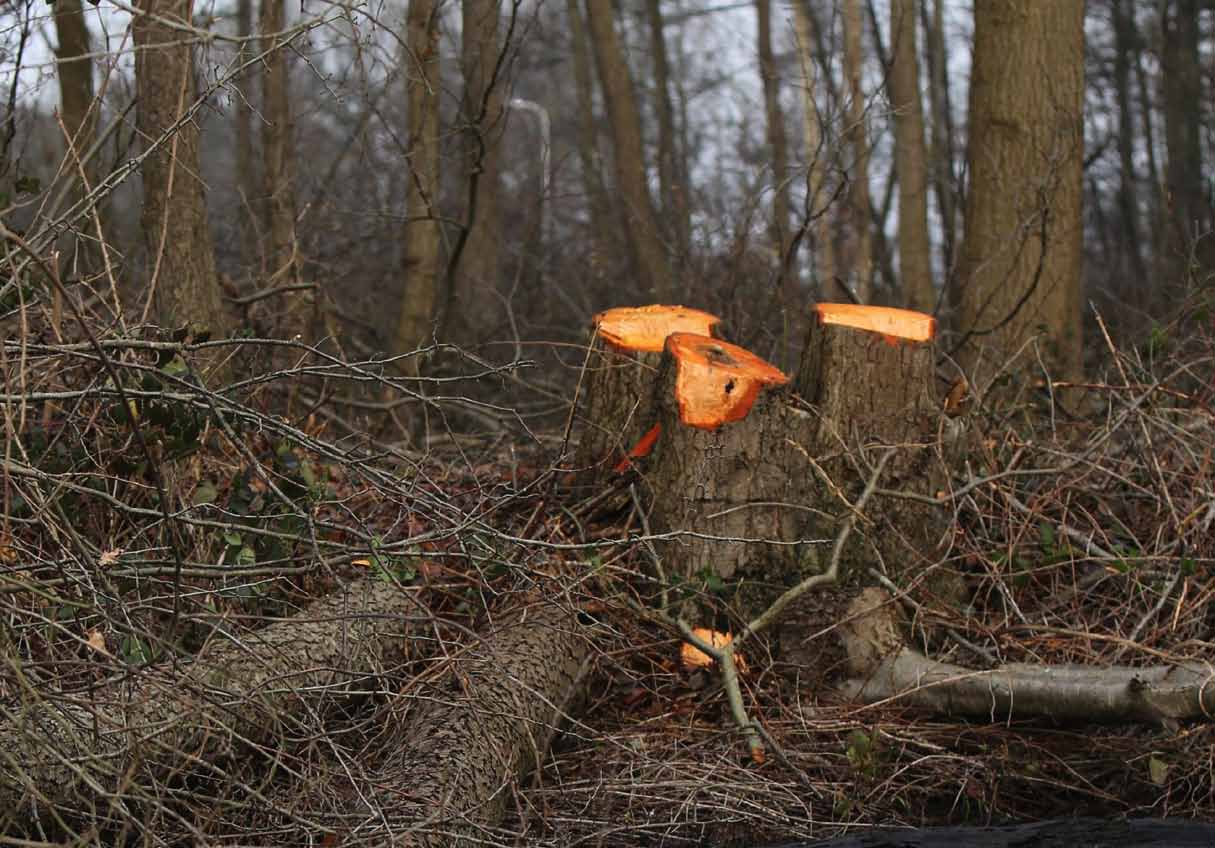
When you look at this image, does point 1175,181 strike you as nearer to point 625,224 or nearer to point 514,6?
point 625,224

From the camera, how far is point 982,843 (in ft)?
13.5

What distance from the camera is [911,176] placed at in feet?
41.8

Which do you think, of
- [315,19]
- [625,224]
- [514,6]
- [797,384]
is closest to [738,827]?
[797,384]

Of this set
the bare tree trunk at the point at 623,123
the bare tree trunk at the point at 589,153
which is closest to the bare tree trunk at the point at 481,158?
the bare tree trunk at the point at 589,153

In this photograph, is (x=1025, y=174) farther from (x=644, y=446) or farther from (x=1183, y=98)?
(x=1183, y=98)

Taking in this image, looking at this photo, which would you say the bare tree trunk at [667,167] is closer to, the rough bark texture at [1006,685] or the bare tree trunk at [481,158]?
the bare tree trunk at [481,158]

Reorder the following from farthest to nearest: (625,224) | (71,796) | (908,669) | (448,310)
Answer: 1. (625,224)
2. (448,310)
3. (908,669)
4. (71,796)

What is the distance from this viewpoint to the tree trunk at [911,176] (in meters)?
12.1

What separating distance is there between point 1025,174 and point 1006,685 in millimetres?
3655

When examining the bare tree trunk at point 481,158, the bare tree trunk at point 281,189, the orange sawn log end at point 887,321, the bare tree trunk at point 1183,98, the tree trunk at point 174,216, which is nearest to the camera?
the orange sawn log end at point 887,321

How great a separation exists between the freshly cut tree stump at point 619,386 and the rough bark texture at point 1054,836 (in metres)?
1.77

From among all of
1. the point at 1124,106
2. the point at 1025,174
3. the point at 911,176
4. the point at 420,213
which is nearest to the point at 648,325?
the point at 1025,174

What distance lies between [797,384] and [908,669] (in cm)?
122

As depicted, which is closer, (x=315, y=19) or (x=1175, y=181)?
(x=315, y=19)
